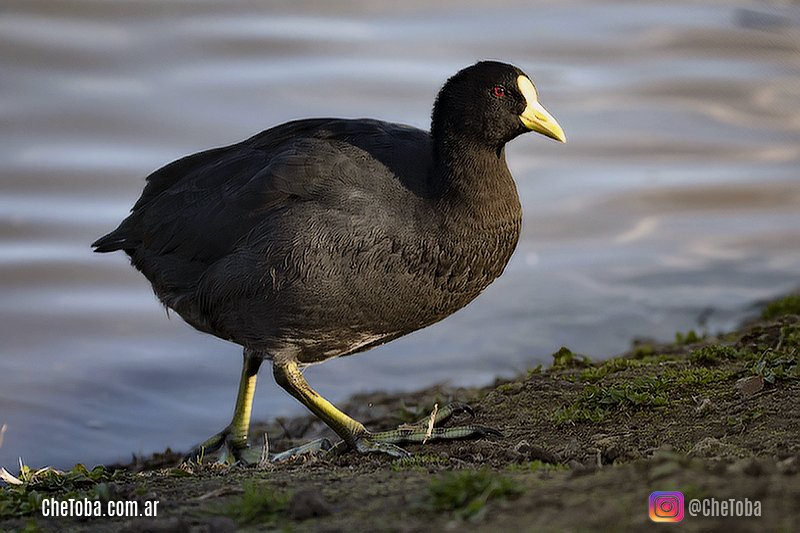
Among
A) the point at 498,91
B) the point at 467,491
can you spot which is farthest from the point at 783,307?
the point at 467,491

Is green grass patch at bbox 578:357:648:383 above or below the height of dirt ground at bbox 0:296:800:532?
above

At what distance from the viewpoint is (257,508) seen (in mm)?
3250

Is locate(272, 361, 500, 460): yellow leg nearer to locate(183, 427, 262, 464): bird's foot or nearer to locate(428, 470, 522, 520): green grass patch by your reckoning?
locate(183, 427, 262, 464): bird's foot

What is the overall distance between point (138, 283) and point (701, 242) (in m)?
4.26

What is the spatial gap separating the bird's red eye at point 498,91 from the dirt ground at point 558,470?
3.99 feet

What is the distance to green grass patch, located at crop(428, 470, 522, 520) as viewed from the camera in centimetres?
302

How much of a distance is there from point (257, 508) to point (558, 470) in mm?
885

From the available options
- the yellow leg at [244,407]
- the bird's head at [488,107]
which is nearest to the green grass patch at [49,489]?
the yellow leg at [244,407]

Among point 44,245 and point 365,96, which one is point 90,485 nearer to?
point 44,245

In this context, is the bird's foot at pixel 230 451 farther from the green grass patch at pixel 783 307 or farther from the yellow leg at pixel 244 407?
the green grass patch at pixel 783 307

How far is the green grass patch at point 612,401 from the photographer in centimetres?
438

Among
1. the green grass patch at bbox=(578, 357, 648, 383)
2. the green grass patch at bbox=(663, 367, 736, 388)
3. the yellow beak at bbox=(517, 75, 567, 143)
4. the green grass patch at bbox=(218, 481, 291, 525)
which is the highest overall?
the yellow beak at bbox=(517, 75, 567, 143)

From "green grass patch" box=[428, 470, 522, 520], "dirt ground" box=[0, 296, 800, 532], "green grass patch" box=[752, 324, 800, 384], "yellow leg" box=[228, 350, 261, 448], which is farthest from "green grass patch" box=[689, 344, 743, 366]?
"green grass patch" box=[428, 470, 522, 520]

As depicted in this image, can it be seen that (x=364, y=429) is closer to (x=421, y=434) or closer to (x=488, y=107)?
(x=421, y=434)
